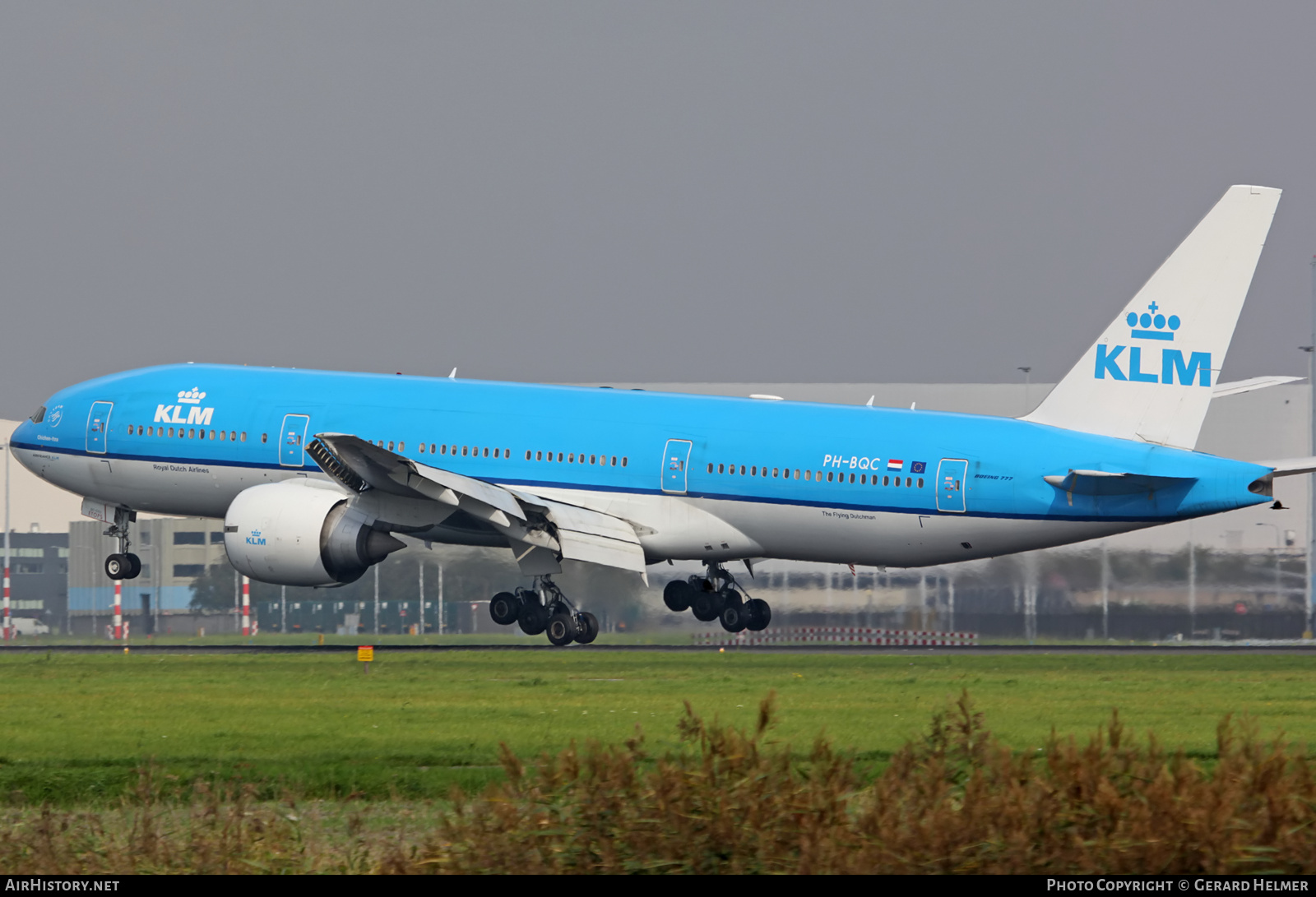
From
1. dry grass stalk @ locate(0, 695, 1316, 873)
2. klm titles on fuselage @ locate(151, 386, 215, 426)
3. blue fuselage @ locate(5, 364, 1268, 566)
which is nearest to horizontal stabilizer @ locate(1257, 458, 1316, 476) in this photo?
blue fuselage @ locate(5, 364, 1268, 566)

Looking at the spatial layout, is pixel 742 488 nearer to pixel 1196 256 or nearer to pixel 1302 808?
pixel 1196 256

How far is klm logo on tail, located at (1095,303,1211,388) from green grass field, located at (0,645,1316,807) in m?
6.31

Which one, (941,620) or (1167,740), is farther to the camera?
(941,620)

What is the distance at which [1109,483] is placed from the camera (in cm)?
3894

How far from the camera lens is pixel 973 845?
456 inches

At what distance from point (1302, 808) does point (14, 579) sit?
9004 cm

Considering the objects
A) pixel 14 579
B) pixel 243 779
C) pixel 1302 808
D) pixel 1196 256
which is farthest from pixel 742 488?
pixel 14 579

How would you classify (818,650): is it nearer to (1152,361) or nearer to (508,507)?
(508,507)

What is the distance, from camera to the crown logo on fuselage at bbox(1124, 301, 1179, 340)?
40.2 metres

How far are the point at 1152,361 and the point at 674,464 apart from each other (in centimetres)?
1122

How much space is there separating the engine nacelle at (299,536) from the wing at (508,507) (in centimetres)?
95

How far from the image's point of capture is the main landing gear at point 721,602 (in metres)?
45.6

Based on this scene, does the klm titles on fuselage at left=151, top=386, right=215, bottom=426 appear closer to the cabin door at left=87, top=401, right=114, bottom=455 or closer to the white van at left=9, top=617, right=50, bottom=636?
the cabin door at left=87, top=401, right=114, bottom=455

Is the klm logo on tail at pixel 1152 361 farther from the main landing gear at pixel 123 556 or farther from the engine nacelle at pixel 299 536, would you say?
the main landing gear at pixel 123 556
